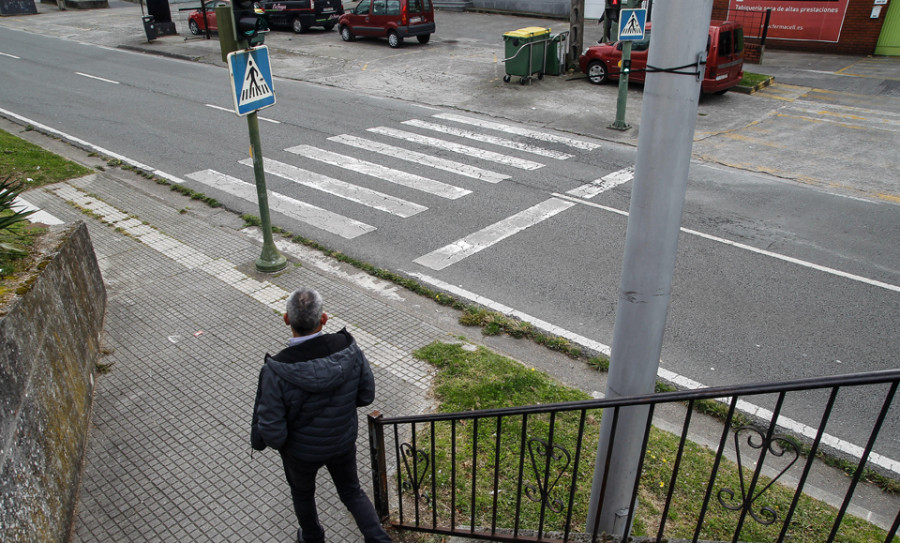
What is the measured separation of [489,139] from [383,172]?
10.2ft

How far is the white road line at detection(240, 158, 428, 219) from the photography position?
10.3 meters

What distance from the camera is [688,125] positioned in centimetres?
286

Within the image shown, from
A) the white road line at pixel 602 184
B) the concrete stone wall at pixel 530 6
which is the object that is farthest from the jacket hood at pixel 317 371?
the concrete stone wall at pixel 530 6

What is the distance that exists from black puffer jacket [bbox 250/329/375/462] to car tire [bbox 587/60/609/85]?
16.7 meters

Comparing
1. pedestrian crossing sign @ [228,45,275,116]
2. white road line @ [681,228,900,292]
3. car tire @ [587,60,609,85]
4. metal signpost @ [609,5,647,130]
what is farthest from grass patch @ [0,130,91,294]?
car tire @ [587,60,609,85]

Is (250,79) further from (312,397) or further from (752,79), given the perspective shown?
(752,79)

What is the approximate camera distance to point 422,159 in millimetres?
12594

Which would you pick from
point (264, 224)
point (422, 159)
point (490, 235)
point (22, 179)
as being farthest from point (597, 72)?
point (22, 179)

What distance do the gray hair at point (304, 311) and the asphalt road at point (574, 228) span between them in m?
4.13

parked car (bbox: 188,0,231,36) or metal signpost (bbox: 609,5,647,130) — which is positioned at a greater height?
metal signpost (bbox: 609,5,647,130)

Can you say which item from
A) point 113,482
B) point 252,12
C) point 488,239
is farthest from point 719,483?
point 252,12

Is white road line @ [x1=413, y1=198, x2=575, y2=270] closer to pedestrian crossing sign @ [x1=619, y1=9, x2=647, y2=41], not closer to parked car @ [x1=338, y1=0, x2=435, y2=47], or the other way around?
pedestrian crossing sign @ [x1=619, y1=9, x2=647, y2=41]

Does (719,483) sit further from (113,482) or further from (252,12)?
(252,12)

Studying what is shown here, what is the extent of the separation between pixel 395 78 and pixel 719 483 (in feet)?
56.1
